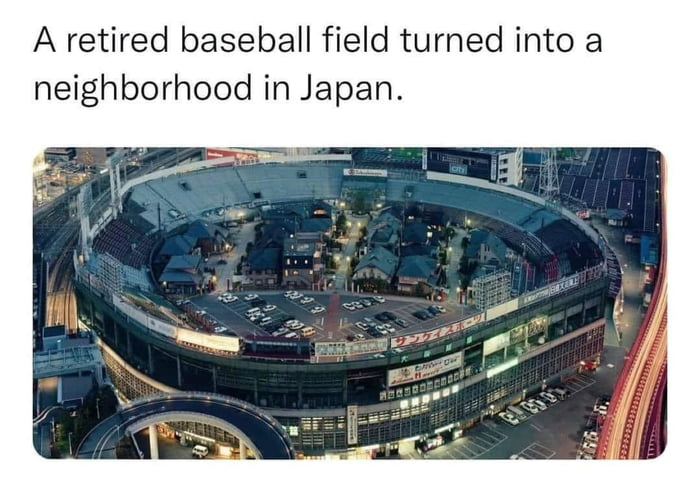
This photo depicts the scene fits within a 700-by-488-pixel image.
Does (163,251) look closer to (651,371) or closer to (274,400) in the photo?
(274,400)

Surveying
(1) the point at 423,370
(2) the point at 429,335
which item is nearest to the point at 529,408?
(1) the point at 423,370

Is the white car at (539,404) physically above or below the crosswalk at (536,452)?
above

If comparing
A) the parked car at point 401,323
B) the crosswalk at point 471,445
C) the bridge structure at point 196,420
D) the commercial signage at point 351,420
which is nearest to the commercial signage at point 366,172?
the parked car at point 401,323

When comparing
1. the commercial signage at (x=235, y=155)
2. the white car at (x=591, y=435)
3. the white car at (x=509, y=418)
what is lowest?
the white car at (x=591, y=435)

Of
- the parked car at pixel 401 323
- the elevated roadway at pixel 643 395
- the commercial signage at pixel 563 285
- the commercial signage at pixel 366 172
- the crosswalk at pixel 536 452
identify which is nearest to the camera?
the elevated roadway at pixel 643 395

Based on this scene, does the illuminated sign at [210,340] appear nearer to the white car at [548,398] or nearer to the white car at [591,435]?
the white car at [548,398]
